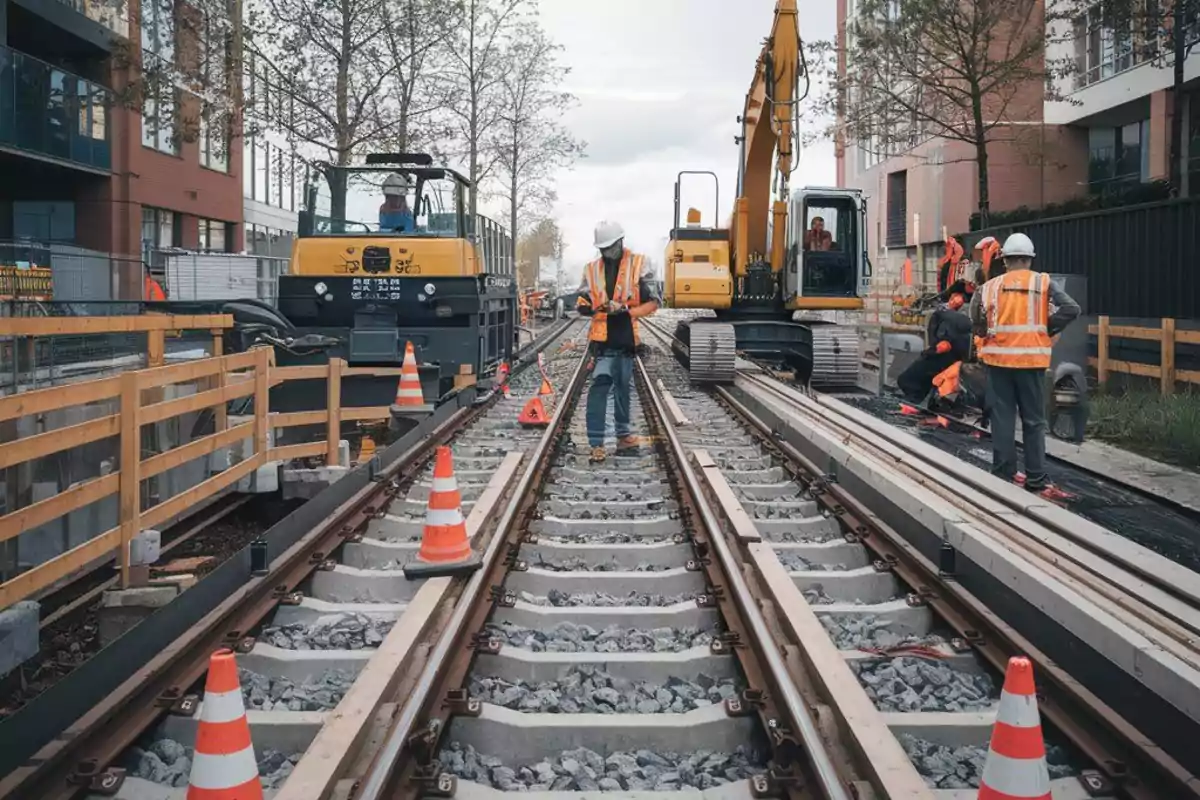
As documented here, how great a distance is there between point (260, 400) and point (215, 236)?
30.5 metres

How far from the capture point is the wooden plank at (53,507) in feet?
16.2

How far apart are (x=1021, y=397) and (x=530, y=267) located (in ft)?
261

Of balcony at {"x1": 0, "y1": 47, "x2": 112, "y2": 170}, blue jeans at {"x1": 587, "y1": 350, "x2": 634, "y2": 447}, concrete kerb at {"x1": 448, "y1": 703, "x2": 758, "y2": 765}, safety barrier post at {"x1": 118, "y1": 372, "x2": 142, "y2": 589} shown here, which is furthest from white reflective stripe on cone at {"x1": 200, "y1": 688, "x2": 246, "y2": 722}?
balcony at {"x1": 0, "y1": 47, "x2": 112, "y2": 170}

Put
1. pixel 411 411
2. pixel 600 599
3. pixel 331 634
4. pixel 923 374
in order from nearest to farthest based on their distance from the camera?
pixel 331 634, pixel 600 599, pixel 411 411, pixel 923 374

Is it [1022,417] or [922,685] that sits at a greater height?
Result: [1022,417]

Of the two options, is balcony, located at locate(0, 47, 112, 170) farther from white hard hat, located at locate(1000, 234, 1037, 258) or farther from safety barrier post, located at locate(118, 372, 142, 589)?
white hard hat, located at locate(1000, 234, 1037, 258)

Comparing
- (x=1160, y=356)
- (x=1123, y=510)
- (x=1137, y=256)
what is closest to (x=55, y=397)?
(x=1123, y=510)

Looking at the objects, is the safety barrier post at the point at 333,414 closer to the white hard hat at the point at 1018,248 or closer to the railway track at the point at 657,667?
the railway track at the point at 657,667

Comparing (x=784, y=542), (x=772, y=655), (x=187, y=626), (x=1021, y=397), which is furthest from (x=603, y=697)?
(x=1021, y=397)

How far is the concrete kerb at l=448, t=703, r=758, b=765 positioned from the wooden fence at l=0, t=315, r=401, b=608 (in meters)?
2.23

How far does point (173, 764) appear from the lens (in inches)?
149

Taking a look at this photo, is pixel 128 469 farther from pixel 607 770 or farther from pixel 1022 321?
pixel 1022 321

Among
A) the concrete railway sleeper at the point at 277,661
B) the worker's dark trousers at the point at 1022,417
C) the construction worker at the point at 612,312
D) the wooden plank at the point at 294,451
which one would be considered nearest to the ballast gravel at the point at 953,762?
the concrete railway sleeper at the point at 277,661

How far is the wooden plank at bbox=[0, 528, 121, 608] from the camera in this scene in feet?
15.5
